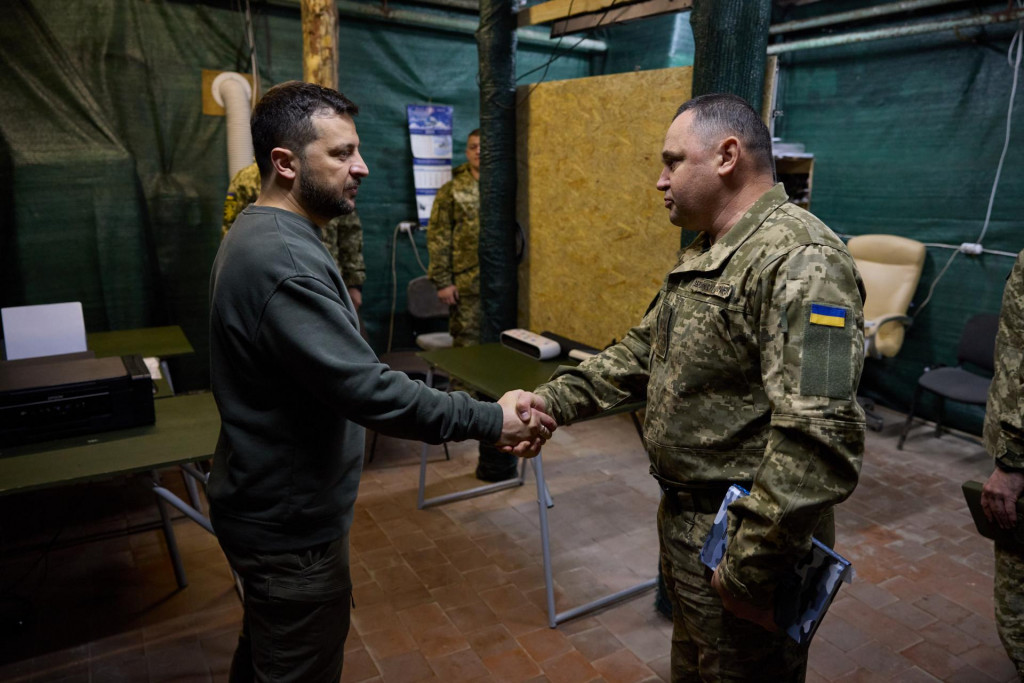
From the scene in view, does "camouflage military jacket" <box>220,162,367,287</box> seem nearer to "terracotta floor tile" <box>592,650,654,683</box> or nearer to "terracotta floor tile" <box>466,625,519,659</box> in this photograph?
"terracotta floor tile" <box>466,625,519,659</box>

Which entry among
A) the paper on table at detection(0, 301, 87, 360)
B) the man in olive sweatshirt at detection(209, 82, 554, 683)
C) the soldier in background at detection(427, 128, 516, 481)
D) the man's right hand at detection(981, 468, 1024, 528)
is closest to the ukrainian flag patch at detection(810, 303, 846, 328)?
the man in olive sweatshirt at detection(209, 82, 554, 683)

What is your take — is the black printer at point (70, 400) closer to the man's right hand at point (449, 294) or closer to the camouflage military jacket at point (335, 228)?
the camouflage military jacket at point (335, 228)

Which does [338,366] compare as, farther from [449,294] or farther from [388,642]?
[449,294]

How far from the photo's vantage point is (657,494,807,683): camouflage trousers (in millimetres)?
1646

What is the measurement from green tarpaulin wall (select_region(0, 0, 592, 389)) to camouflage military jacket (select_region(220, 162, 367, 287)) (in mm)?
681

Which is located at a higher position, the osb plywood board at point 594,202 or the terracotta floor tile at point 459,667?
the osb plywood board at point 594,202

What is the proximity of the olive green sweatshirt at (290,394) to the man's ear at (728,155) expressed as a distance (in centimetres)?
86

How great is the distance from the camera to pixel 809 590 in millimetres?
1422

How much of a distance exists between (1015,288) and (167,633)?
3206mm

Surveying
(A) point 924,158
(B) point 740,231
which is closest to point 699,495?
(B) point 740,231

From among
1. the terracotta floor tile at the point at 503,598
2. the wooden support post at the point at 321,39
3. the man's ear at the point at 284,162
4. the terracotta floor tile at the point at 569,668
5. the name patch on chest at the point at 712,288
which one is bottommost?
the terracotta floor tile at the point at 569,668

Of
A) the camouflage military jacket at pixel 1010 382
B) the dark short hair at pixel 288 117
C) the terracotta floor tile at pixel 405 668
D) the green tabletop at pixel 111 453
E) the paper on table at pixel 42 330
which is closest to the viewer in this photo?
the dark short hair at pixel 288 117

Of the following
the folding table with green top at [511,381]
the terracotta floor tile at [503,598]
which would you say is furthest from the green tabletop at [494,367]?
the terracotta floor tile at [503,598]

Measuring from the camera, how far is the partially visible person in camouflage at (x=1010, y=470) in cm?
193
